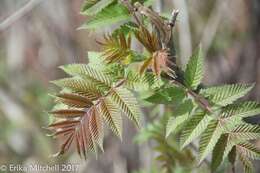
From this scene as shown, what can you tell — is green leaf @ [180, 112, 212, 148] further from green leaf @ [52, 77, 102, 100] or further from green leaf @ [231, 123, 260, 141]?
green leaf @ [52, 77, 102, 100]

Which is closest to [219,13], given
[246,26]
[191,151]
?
[246,26]

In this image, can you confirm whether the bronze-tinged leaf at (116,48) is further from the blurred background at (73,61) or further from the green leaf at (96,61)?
the blurred background at (73,61)

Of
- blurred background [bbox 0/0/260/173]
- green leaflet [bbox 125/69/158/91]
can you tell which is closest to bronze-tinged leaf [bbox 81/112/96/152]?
green leaflet [bbox 125/69/158/91]

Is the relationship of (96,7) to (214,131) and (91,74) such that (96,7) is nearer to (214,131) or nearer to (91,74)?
(91,74)

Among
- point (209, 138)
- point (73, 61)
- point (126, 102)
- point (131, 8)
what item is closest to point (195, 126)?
point (209, 138)

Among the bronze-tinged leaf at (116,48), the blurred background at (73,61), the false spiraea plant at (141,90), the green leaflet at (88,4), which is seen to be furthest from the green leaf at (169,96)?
the blurred background at (73,61)

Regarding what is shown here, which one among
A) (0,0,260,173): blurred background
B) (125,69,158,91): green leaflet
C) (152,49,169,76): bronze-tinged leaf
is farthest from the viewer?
(0,0,260,173): blurred background
